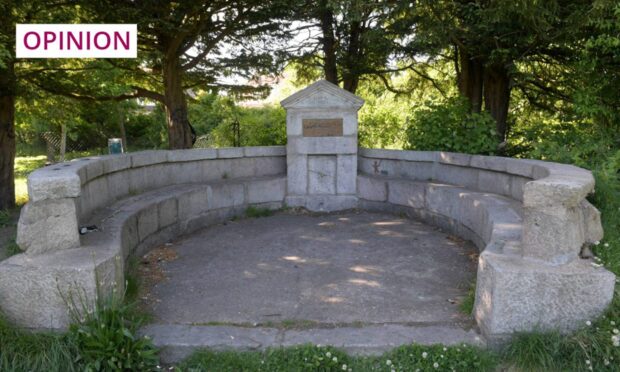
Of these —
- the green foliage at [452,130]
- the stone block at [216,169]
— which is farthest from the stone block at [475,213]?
the stone block at [216,169]

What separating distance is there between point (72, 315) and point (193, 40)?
26.2 ft

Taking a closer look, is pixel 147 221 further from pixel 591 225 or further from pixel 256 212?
pixel 591 225

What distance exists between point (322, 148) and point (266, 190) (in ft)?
3.66

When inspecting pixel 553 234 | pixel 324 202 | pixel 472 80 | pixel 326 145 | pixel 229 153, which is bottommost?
pixel 324 202

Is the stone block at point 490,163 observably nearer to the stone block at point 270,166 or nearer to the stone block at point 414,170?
the stone block at point 414,170

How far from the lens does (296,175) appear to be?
7898 mm

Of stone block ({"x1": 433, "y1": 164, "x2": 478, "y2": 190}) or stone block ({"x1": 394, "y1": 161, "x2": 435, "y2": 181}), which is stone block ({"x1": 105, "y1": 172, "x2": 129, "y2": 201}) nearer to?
stone block ({"x1": 394, "y1": 161, "x2": 435, "y2": 181})

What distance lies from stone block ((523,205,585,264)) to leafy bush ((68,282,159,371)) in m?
2.62

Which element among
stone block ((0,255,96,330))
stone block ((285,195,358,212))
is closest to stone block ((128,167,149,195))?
stone block ((285,195,358,212))

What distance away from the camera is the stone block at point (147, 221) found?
5312 millimetres

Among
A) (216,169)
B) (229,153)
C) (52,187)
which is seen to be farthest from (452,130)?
(52,187)

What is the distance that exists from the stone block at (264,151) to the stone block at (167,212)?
207 centimetres

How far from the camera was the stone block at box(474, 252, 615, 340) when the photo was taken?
3135 mm

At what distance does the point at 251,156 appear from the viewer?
8078 millimetres
